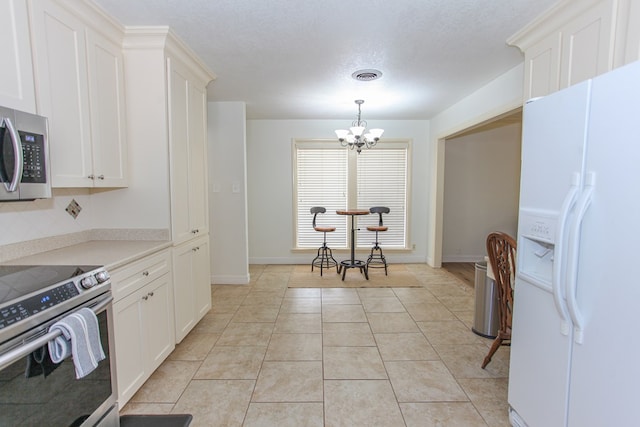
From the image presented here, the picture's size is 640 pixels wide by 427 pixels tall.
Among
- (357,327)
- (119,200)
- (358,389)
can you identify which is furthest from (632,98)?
(119,200)

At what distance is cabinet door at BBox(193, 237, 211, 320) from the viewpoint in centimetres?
295

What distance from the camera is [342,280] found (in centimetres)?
461

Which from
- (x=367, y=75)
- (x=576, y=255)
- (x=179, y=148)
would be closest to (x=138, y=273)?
(x=179, y=148)

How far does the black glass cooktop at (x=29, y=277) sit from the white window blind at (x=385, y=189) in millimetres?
4473

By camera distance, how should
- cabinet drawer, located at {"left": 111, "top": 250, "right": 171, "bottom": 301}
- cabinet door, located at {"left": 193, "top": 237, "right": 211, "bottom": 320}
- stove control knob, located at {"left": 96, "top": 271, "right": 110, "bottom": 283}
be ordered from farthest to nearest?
cabinet door, located at {"left": 193, "top": 237, "right": 211, "bottom": 320}, cabinet drawer, located at {"left": 111, "top": 250, "right": 171, "bottom": 301}, stove control knob, located at {"left": 96, "top": 271, "right": 110, "bottom": 283}

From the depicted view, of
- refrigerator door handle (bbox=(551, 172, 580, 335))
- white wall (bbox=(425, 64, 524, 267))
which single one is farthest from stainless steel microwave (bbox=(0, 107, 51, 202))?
white wall (bbox=(425, 64, 524, 267))

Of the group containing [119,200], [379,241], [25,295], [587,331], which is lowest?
[379,241]

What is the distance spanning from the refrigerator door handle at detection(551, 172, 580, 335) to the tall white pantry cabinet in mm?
2438

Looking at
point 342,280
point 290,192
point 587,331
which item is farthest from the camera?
point 290,192

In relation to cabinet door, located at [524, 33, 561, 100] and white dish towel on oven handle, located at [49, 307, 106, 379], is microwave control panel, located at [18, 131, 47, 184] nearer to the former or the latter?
white dish towel on oven handle, located at [49, 307, 106, 379]

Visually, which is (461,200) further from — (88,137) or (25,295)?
(25,295)

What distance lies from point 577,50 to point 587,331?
162cm

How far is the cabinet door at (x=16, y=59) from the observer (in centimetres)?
144

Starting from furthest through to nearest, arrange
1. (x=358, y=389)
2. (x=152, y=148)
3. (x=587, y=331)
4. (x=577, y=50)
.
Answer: (x=152, y=148), (x=358, y=389), (x=577, y=50), (x=587, y=331)
